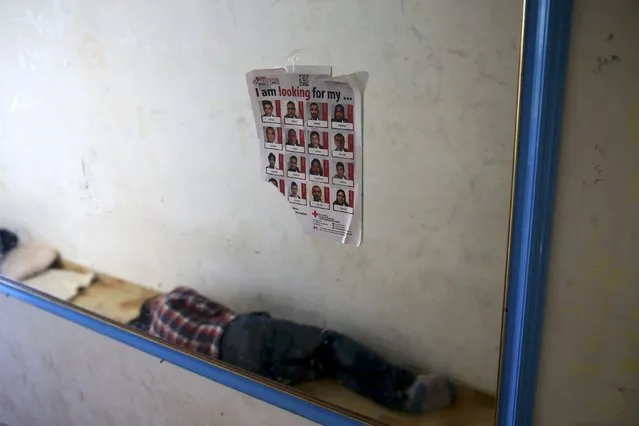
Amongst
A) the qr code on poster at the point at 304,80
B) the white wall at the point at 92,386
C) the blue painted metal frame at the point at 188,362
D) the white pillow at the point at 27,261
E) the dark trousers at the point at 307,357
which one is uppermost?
the qr code on poster at the point at 304,80

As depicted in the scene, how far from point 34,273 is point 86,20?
73cm

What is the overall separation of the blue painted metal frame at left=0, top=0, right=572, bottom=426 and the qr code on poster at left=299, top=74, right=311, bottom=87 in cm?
43

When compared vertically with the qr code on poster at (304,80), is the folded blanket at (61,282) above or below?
below

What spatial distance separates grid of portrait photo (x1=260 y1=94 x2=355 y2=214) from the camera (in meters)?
1.02

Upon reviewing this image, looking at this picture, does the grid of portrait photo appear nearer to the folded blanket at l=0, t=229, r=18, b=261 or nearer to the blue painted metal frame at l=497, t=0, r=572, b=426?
the blue painted metal frame at l=497, t=0, r=572, b=426

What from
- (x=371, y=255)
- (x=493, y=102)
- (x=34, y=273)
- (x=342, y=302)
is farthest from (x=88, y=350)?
(x=493, y=102)

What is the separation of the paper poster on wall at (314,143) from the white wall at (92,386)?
405 mm

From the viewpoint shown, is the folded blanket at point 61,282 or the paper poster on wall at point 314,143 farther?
the folded blanket at point 61,282

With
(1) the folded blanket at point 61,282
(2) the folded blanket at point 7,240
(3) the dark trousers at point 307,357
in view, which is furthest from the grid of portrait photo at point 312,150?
(2) the folded blanket at point 7,240

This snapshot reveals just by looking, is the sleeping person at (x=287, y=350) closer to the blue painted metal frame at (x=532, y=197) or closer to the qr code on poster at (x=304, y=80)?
the blue painted metal frame at (x=532, y=197)

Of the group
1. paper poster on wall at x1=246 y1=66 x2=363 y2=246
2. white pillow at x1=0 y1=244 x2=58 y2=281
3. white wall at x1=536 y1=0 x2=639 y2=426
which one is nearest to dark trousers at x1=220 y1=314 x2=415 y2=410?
paper poster on wall at x1=246 y1=66 x2=363 y2=246

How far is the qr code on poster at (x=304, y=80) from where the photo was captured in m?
1.03

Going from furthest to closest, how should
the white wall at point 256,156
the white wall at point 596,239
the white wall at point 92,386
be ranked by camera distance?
the white wall at point 92,386, the white wall at point 256,156, the white wall at point 596,239

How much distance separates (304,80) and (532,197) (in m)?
0.49
